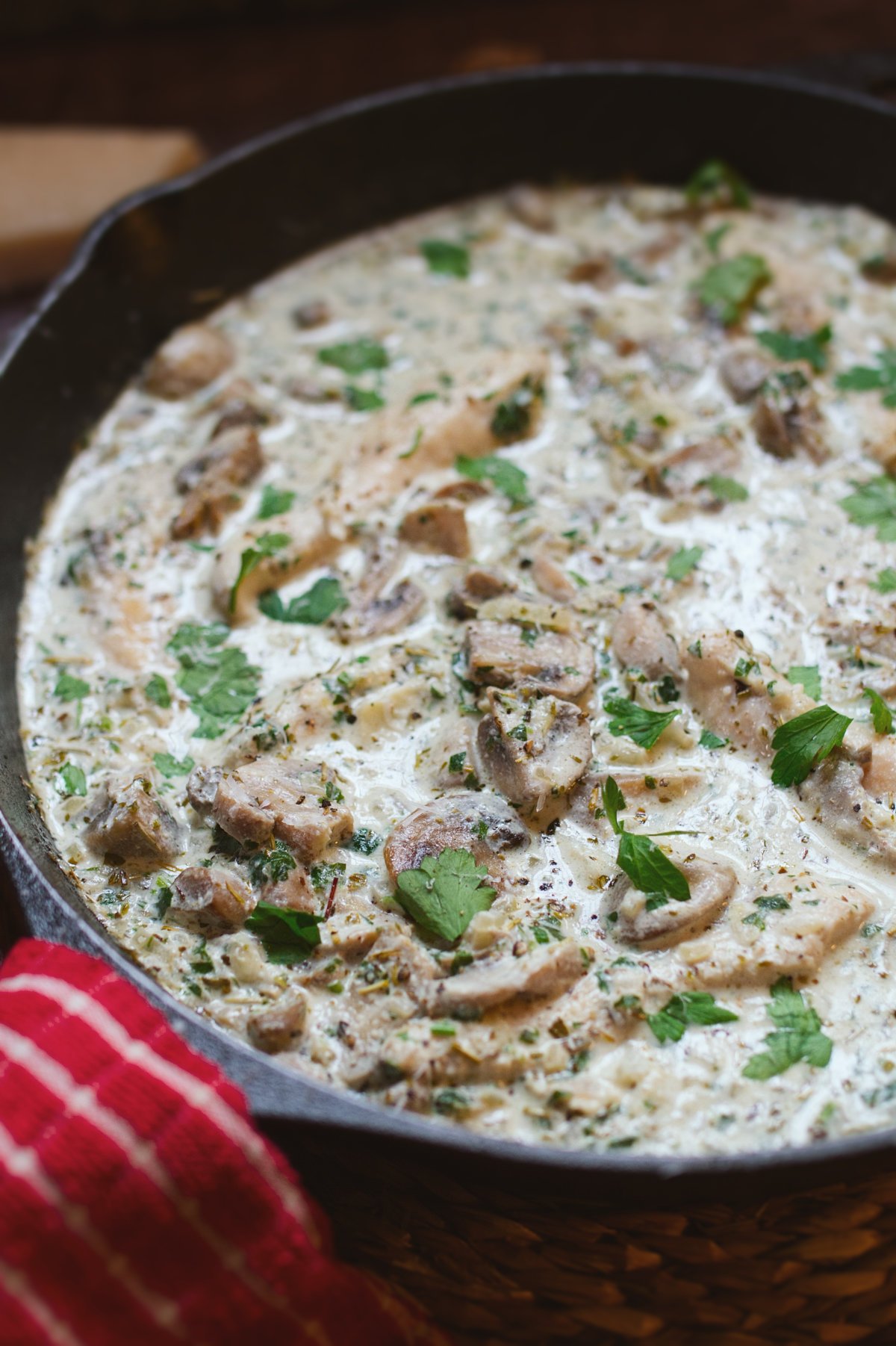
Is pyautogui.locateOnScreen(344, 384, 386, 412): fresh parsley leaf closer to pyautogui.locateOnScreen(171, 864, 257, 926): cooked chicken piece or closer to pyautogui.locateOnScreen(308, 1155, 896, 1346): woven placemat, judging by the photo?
pyautogui.locateOnScreen(171, 864, 257, 926): cooked chicken piece

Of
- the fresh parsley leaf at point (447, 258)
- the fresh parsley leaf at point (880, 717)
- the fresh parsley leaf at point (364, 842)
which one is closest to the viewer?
the fresh parsley leaf at point (364, 842)

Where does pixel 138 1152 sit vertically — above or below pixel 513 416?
below

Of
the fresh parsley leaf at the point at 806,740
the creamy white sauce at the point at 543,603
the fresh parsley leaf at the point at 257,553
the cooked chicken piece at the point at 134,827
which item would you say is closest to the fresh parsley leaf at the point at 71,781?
the creamy white sauce at the point at 543,603

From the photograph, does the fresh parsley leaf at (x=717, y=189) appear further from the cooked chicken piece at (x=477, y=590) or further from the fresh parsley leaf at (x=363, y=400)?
the cooked chicken piece at (x=477, y=590)

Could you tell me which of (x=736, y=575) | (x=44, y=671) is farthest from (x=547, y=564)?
(x=44, y=671)

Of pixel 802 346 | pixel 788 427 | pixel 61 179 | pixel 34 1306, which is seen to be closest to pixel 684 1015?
pixel 34 1306

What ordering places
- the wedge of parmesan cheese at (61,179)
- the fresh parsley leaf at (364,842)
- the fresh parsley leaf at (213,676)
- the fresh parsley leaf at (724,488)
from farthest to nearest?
the wedge of parmesan cheese at (61,179) < the fresh parsley leaf at (724,488) < the fresh parsley leaf at (213,676) < the fresh parsley leaf at (364,842)

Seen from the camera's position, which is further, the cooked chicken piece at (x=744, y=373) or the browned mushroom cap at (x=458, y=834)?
the cooked chicken piece at (x=744, y=373)

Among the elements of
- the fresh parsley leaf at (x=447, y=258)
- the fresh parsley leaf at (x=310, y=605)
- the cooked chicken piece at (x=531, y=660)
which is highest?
the fresh parsley leaf at (x=447, y=258)

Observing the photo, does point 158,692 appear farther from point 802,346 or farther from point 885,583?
point 802,346
